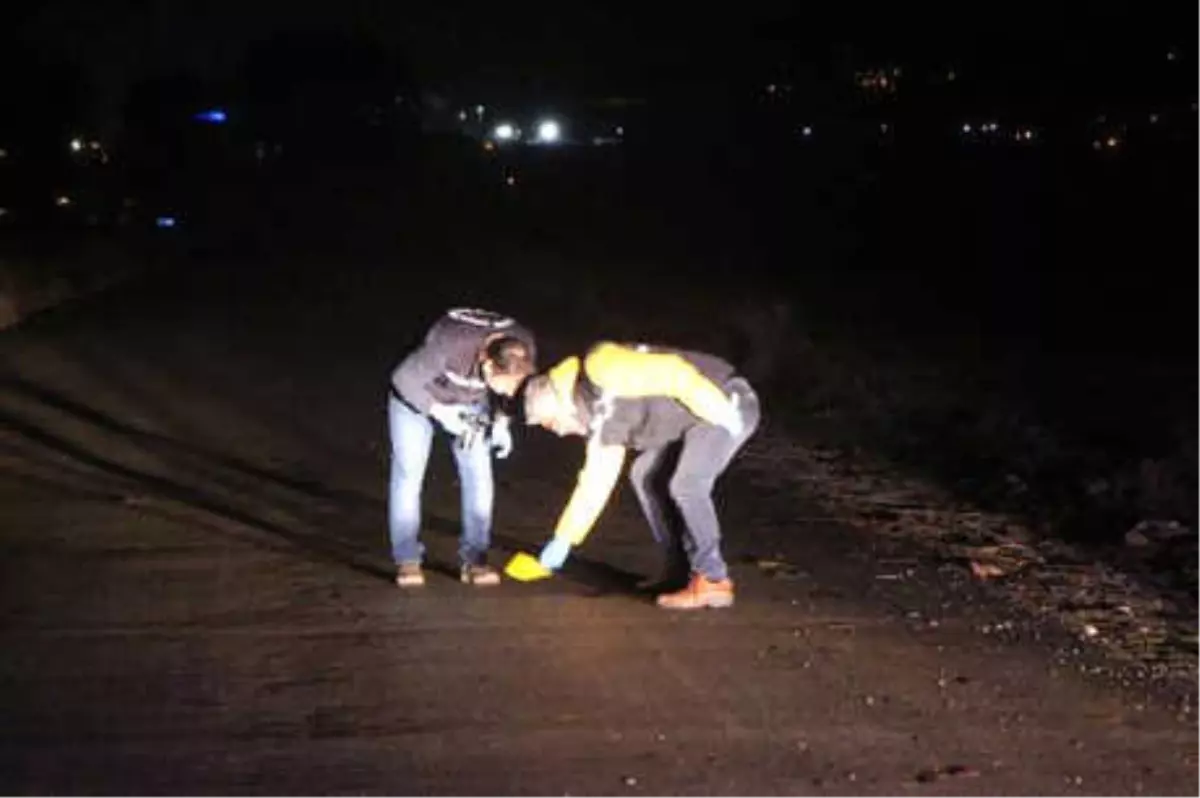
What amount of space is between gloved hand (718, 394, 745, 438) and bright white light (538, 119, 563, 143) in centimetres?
12831

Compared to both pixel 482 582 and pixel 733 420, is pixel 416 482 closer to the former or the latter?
pixel 482 582

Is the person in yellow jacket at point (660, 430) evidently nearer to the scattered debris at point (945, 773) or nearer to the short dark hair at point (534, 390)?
the short dark hair at point (534, 390)

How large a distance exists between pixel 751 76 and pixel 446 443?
56.1 metres

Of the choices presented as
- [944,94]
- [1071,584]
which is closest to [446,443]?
[1071,584]

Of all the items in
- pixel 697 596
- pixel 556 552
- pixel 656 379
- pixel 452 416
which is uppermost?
pixel 656 379

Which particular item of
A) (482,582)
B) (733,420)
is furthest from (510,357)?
(482,582)

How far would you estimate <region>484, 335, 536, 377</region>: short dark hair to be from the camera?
798cm

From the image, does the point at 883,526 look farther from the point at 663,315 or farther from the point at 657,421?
the point at 663,315

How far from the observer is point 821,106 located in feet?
185

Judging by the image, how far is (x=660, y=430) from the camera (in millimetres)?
8453

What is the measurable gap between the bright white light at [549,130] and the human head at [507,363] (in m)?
129

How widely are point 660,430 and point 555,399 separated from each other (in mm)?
723

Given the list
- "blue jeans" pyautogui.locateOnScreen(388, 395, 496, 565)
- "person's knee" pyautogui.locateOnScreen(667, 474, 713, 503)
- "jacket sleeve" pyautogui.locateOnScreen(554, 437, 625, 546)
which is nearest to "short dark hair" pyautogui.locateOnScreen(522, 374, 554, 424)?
"jacket sleeve" pyautogui.locateOnScreen(554, 437, 625, 546)

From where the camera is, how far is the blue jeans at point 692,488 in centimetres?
848
